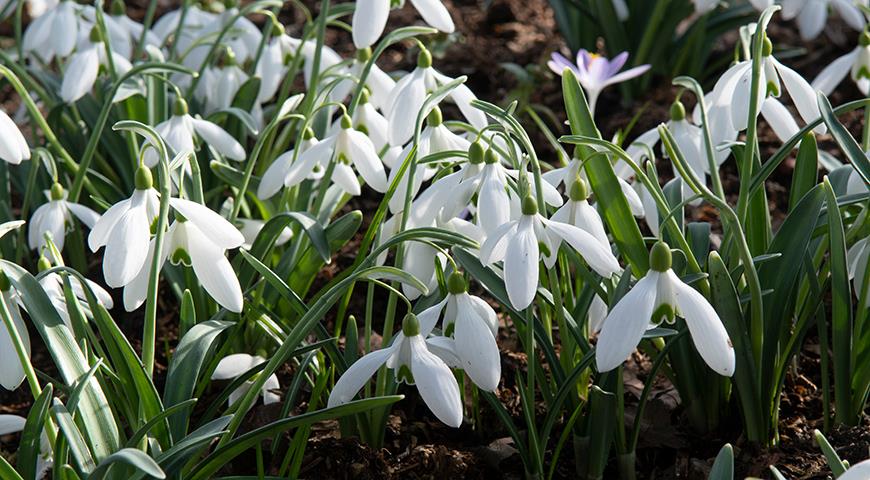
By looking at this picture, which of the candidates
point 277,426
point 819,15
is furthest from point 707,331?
point 819,15

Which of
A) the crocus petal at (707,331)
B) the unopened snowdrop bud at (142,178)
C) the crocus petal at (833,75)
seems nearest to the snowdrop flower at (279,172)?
the unopened snowdrop bud at (142,178)

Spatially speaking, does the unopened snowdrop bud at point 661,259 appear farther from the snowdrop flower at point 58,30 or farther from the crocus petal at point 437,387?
the snowdrop flower at point 58,30

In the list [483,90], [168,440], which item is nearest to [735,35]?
[483,90]

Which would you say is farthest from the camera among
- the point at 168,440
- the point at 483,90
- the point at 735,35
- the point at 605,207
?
the point at 735,35

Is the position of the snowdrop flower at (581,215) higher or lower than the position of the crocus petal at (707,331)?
higher

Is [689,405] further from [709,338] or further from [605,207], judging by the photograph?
[709,338]

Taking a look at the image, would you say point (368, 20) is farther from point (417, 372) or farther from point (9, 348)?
point (9, 348)
